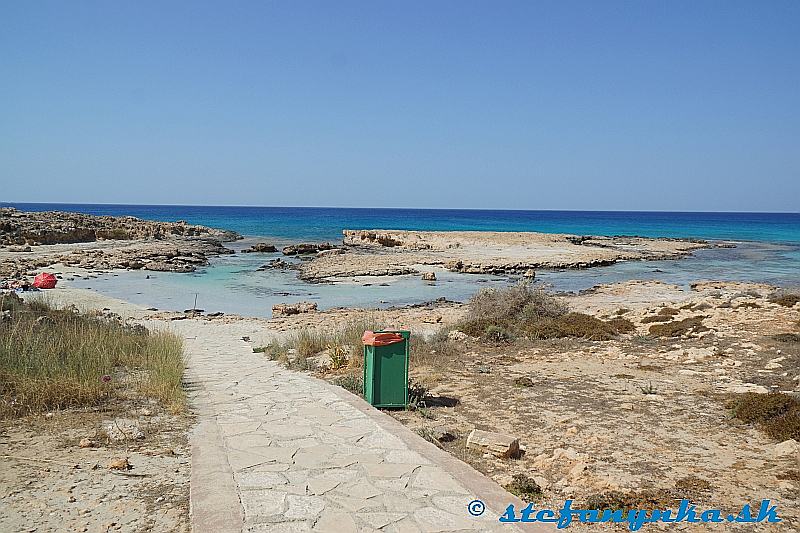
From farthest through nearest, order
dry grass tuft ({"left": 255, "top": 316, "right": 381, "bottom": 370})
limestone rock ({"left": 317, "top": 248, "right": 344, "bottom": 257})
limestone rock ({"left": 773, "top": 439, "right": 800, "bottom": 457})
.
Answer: limestone rock ({"left": 317, "top": 248, "right": 344, "bottom": 257})
dry grass tuft ({"left": 255, "top": 316, "right": 381, "bottom": 370})
limestone rock ({"left": 773, "top": 439, "right": 800, "bottom": 457})

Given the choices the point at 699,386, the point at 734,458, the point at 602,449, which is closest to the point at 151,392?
the point at 602,449

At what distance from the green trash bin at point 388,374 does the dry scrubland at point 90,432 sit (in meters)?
2.08

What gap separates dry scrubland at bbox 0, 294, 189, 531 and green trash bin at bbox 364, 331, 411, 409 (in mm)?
2081

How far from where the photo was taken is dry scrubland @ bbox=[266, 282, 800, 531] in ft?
17.3

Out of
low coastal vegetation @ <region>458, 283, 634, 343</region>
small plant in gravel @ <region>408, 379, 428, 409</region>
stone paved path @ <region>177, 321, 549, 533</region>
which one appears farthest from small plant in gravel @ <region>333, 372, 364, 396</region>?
low coastal vegetation @ <region>458, 283, 634, 343</region>

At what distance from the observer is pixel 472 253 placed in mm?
43062

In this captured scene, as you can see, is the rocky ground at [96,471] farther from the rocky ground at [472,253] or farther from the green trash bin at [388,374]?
the rocky ground at [472,253]

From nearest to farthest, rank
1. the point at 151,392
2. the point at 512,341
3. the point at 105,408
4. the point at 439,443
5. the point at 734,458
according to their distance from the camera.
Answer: the point at 734,458, the point at 439,443, the point at 105,408, the point at 151,392, the point at 512,341

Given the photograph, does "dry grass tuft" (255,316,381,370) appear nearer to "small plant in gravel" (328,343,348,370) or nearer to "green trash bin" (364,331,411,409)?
"small plant in gravel" (328,343,348,370)

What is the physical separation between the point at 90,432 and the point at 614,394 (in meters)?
6.01

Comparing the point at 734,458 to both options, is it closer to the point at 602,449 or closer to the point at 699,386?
the point at 602,449

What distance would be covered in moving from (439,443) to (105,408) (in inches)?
144

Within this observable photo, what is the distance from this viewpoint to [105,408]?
22.9 ft

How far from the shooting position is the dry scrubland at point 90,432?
4523 millimetres
